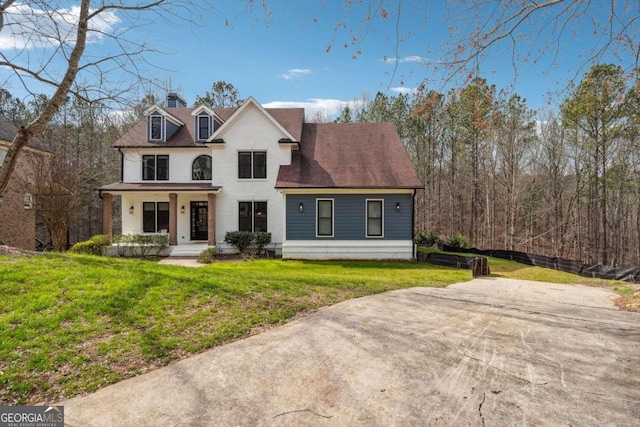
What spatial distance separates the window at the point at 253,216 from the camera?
56.4 feet

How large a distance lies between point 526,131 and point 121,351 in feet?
89.9

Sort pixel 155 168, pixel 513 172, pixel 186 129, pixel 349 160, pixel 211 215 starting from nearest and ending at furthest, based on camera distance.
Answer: pixel 211 215, pixel 349 160, pixel 155 168, pixel 186 129, pixel 513 172

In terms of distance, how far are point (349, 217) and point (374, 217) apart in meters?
1.16

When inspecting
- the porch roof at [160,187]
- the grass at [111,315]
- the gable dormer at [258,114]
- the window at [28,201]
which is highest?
the gable dormer at [258,114]

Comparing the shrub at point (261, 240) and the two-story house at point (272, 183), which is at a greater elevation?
the two-story house at point (272, 183)

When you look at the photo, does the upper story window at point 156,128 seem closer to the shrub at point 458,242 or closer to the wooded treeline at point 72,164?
the wooded treeline at point 72,164

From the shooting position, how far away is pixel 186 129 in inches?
758

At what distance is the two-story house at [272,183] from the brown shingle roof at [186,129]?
6cm

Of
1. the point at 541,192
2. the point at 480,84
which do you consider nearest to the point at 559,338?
the point at 480,84

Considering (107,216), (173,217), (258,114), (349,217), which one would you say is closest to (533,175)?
(349,217)

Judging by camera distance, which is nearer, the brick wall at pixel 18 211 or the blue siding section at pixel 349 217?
the blue siding section at pixel 349 217

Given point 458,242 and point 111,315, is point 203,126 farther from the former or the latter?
point 458,242

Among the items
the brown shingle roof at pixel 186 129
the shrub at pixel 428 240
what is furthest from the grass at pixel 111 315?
the shrub at pixel 428 240

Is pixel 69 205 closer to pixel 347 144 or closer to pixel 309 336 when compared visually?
pixel 347 144
